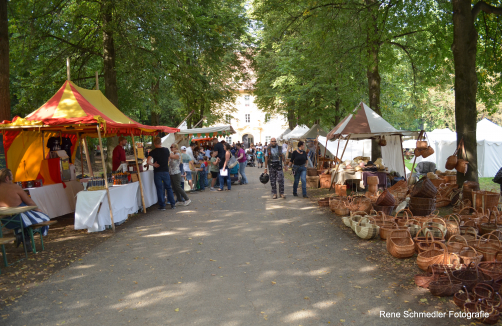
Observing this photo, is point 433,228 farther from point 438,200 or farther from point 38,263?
point 38,263

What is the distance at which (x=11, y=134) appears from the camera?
865 centimetres

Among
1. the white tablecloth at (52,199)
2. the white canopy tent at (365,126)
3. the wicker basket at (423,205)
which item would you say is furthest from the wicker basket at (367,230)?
the white tablecloth at (52,199)

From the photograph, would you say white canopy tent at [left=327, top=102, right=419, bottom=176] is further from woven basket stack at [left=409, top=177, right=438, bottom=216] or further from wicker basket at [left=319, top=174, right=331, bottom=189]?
woven basket stack at [left=409, top=177, right=438, bottom=216]

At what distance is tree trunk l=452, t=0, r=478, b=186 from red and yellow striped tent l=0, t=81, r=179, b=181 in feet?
27.4

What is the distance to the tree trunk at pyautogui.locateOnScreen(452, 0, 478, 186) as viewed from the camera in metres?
8.62

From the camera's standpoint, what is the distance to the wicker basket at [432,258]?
459cm

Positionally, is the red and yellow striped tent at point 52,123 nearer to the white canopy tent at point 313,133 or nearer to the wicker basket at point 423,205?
the wicker basket at point 423,205

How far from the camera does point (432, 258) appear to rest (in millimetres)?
4703

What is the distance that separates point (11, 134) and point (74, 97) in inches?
75.4

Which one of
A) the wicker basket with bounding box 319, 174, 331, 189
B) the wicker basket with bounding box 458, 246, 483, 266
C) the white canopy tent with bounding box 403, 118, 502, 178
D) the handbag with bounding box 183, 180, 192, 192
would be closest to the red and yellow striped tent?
the handbag with bounding box 183, 180, 192, 192

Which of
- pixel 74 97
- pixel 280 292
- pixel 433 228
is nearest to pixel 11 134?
pixel 74 97

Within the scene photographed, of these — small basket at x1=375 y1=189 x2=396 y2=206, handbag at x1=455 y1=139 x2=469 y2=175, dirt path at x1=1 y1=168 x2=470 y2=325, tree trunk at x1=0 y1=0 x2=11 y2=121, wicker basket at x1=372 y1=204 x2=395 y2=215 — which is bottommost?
dirt path at x1=1 y1=168 x2=470 y2=325

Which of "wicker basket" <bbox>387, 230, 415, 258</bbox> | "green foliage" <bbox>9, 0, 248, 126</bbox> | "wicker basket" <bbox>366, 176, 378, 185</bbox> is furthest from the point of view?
"green foliage" <bbox>9, 0, 248, 126</bbox>

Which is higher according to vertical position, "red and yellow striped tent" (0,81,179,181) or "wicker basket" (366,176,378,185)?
"red and yellow striped tent" (0,81,179,181)
